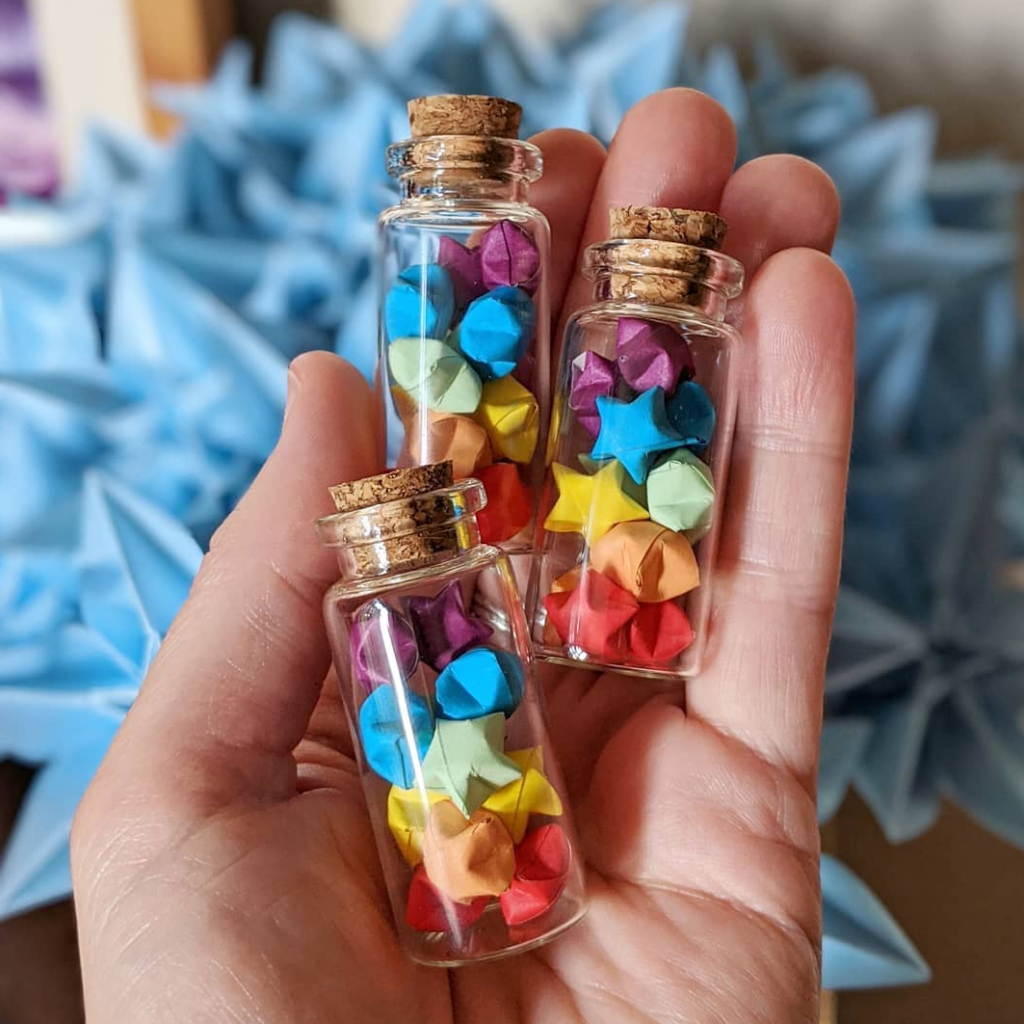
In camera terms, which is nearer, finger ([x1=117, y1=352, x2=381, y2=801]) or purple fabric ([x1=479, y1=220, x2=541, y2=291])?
finger ([x1=117, y1=352, x2=381, y2=801])

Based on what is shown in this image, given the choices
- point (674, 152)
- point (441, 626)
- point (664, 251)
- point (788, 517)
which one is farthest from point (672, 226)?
point (441, 626)

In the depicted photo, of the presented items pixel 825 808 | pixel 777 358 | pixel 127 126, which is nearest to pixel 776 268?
pixel 777 358

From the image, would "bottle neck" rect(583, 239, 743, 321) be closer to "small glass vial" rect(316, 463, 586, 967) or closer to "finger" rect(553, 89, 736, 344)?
"finger" rect(553, 89, 736, 344)

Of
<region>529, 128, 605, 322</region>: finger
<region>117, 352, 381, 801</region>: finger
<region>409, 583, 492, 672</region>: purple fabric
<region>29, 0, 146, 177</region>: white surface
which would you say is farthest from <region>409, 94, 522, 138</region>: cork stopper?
<region>29, 0, 146, 177</region>: white surface

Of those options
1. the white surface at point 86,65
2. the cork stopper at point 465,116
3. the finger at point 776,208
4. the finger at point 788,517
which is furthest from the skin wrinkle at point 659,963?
the white surface at point 86,65

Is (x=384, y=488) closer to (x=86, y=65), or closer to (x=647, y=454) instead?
(x=647, y=454)

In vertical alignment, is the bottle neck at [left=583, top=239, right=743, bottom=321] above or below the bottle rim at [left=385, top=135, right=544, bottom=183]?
below

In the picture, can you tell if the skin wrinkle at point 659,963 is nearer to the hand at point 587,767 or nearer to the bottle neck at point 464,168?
the hand at point 587,767
